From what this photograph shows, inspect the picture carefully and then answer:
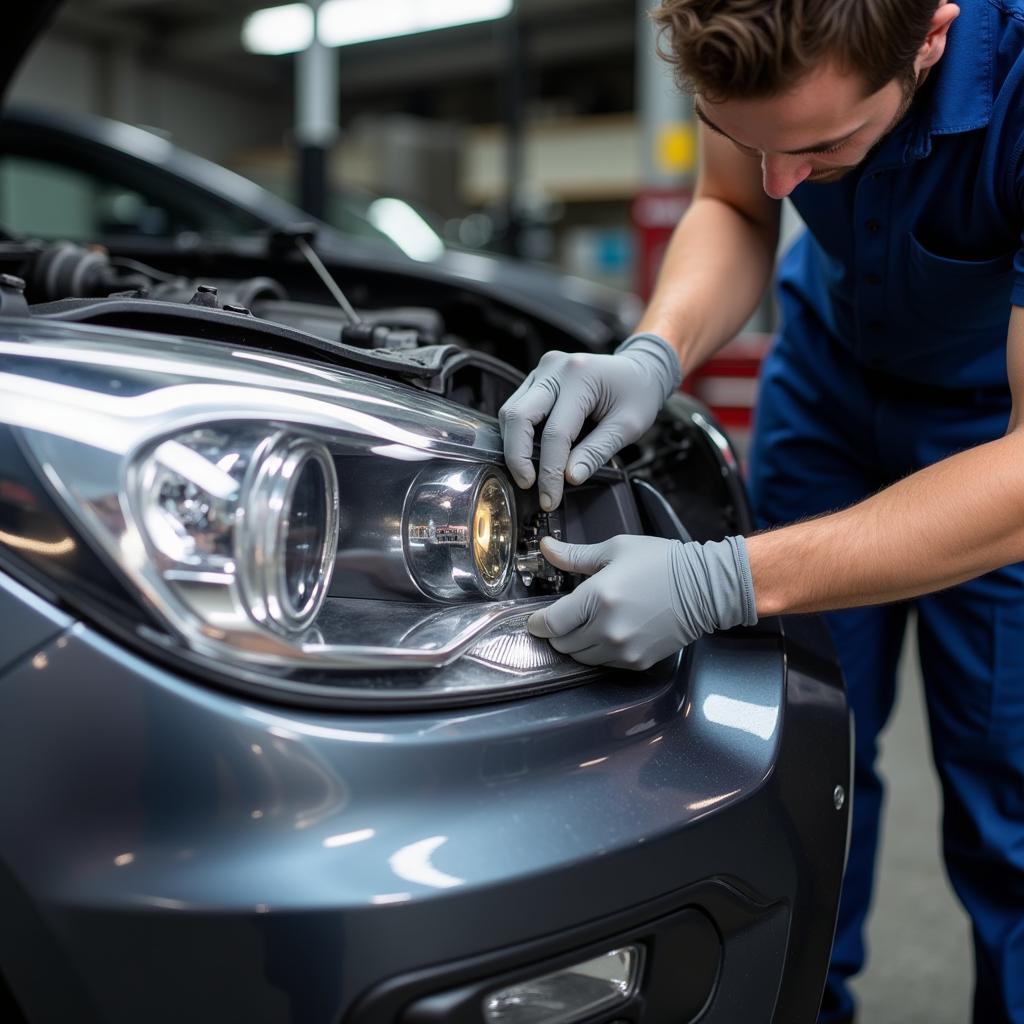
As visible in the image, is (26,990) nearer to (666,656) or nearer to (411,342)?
(666,656)

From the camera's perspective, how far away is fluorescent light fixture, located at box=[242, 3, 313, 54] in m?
12.0

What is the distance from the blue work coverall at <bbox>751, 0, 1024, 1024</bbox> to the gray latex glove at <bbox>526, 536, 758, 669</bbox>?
0.42 meters

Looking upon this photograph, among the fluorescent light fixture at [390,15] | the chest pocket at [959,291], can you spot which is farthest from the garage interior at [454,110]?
the chest pocket at [959,291]

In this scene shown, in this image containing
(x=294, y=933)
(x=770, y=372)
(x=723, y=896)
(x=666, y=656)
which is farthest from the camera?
(x=770, y=372)

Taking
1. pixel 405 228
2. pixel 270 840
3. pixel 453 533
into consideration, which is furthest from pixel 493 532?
pixel 405 228

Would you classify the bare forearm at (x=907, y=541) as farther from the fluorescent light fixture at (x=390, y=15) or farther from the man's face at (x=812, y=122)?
the fluorescent light fixture at (x=390, y=15)

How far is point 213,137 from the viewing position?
16.5 meters

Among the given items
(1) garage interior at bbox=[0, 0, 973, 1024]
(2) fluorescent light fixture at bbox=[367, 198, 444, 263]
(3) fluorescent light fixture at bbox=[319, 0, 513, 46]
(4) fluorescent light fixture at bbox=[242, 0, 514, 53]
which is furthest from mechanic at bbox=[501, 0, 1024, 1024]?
(3) fluorescent light fixture at bbox=[319, 0, 513, 46]

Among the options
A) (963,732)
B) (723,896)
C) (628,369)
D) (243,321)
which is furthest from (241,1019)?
(963,732)

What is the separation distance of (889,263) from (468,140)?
1355 cm

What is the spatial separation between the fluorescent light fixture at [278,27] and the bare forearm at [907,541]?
1197 cm

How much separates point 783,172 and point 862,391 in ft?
1.38

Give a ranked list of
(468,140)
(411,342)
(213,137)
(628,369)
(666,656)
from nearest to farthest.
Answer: (666,656) < (628,369) < (411,342) < (468,140) < (213,137)

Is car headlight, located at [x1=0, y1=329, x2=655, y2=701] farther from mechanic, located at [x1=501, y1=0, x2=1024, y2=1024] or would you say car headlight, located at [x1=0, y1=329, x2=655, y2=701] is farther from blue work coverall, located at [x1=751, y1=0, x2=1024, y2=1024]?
blue work coverall, located at [x1=751, y1=0, x2=1024, y2=1024]
